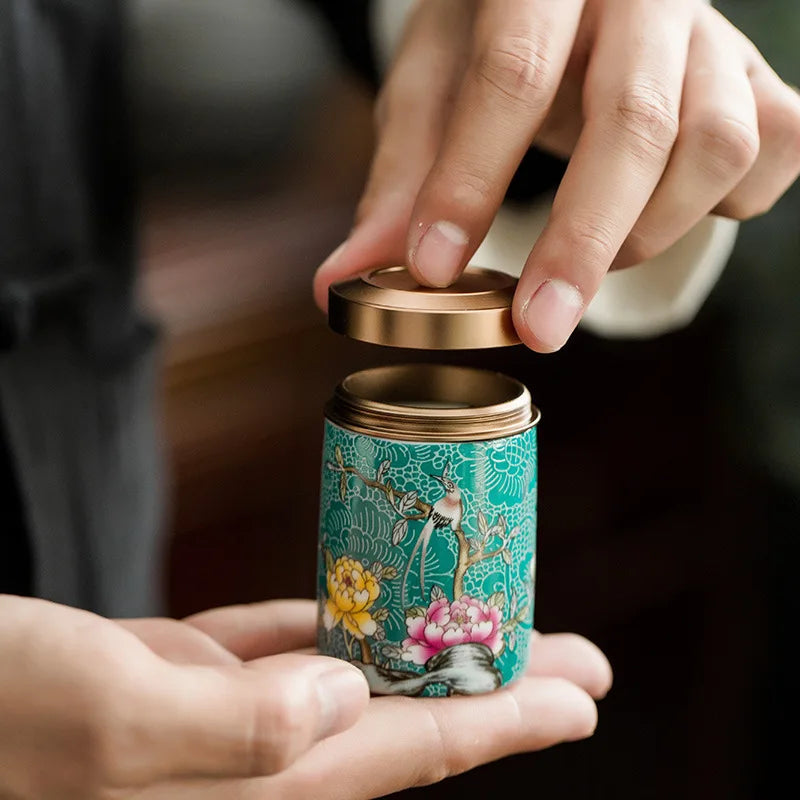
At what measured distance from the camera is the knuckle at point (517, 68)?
755 millimetres

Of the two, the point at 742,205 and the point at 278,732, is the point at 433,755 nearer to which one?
the point at 278,732

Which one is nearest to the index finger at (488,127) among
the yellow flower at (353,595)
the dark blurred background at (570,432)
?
the yellow flower at (353,595)

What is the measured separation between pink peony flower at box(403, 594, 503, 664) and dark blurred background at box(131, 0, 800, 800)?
859mm

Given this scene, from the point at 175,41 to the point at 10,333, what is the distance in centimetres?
60

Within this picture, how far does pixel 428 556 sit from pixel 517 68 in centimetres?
34

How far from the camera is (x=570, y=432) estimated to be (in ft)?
6.65

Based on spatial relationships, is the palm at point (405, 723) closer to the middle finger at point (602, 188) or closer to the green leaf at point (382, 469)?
the green leaf at point (382, 469)

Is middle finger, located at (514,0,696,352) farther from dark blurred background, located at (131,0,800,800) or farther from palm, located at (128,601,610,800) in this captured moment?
dark blurred background, located at (131,0,800,800)

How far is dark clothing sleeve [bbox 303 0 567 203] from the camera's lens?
1097 mm

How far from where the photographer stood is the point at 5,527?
3.18 feet

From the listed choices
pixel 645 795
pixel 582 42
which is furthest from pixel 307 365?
pixel 582 42

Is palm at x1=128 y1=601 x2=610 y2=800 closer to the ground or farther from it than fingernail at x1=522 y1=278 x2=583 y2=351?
closer to the ground

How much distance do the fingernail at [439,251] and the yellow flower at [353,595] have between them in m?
0.21

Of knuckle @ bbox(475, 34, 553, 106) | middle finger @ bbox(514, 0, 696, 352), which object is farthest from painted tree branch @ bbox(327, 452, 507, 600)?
knuckle @ bbox(475, 34, 553, 106)
